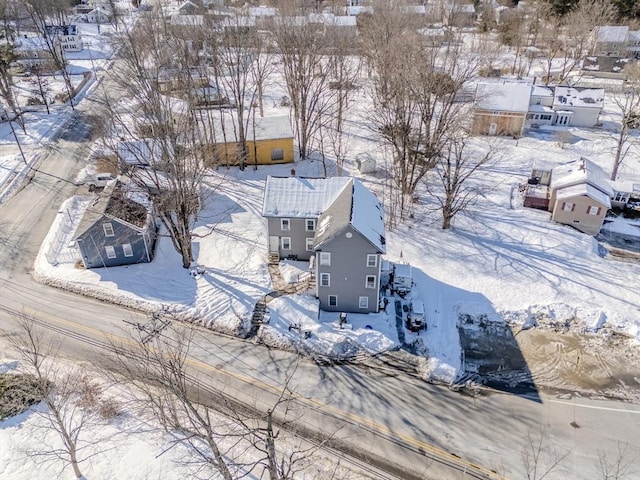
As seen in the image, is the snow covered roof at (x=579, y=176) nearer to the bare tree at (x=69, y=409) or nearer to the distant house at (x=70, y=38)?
the bare tree at (x=69, y=409)

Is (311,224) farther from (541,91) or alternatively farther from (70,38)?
(70,38)

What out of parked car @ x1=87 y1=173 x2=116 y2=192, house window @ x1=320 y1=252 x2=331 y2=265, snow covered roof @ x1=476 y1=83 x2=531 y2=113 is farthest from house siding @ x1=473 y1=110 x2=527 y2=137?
parked car @ x1=87 y1=173 x2=116 y2=192

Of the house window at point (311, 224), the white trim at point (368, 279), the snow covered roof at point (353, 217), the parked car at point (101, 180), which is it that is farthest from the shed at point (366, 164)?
the parked car at point (101, 180)

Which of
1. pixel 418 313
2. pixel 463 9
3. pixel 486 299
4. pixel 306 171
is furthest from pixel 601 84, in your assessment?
pixel 418 313

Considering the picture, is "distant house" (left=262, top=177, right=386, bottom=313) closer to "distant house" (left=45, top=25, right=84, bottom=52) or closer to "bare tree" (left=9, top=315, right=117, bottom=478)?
"bare tree" (left=9, top=315, right=117, bottom=478)

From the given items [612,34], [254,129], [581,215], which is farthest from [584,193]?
[612,34]

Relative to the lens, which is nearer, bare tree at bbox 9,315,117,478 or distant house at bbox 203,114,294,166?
bare tree at bbox 9,315,117,478

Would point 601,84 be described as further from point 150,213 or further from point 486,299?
point 150,213
